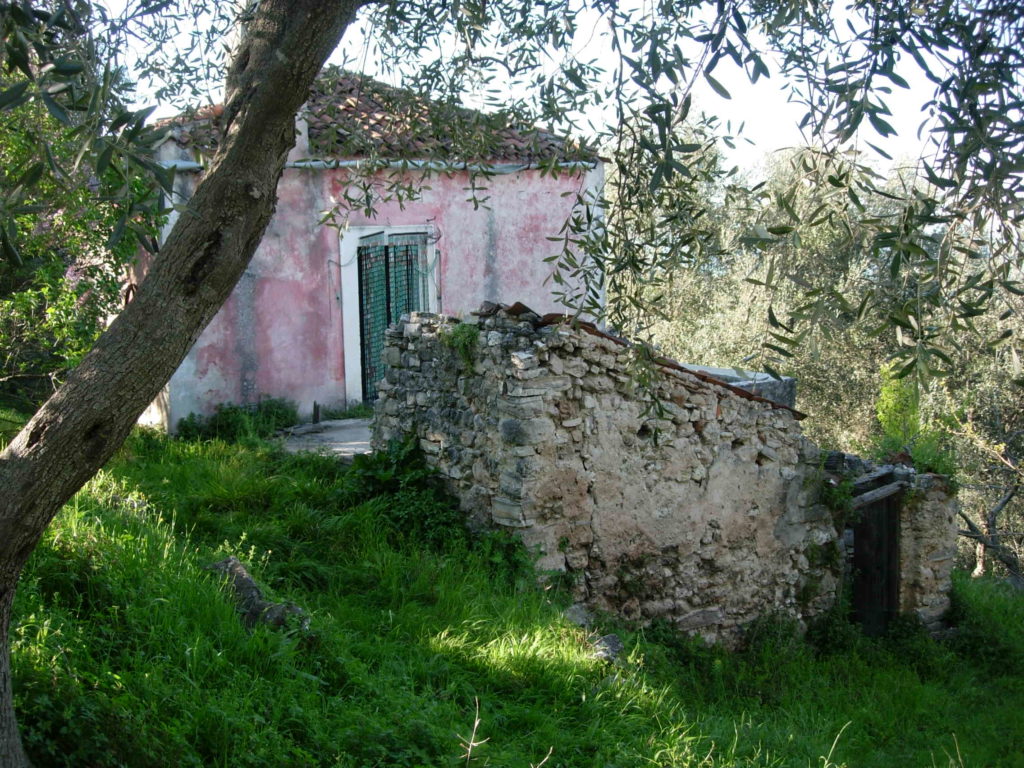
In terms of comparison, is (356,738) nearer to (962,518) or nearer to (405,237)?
(405,237)

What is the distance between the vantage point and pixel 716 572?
776cm

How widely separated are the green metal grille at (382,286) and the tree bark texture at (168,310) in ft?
27.5

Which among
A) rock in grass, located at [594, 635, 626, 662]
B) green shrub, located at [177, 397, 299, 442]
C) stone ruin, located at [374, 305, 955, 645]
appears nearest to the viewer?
rock in grass, located at [594, 635, 626, 662]

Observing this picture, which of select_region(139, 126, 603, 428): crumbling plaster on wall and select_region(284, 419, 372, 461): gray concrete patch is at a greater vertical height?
select_region(139, 126, 603, 428): crumbling plaster on wall

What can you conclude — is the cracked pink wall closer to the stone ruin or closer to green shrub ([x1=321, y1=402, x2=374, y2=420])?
green shrub ([x1=321, y1=402, x2=374, y2=420])

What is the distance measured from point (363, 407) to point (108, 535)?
6455mm

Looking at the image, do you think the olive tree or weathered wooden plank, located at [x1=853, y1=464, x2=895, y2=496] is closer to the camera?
the olive tree

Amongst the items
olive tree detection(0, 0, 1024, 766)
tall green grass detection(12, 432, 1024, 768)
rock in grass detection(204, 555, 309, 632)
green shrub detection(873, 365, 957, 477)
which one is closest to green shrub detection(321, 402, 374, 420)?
tall green grass detection(12, 432, 1024, 768)

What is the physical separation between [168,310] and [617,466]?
14.4 ft

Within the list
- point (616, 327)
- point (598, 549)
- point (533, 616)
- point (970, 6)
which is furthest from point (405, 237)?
point (970, 6)

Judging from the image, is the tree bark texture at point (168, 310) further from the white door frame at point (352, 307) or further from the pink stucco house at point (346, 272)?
the white door frame at point (352, 307)

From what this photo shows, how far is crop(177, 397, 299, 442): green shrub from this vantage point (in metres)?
10.1

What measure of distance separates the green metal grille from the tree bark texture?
837 cm

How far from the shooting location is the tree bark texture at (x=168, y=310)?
3178 mm
